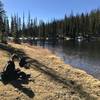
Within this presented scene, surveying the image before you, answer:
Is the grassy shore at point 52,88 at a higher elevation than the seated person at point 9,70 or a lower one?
lower

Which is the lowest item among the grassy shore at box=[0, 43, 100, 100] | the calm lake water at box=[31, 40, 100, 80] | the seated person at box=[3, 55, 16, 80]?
the calm lake water at box=[31, 40, 100, 80]

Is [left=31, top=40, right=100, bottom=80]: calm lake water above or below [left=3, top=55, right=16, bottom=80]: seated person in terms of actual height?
below

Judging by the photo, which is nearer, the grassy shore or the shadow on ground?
the grassy shore

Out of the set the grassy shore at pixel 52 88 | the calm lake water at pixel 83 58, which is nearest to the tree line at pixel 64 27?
the calm lake water at pixel 83 58

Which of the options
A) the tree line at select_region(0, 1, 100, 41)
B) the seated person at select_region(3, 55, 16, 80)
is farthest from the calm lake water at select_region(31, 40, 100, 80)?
the tree line at select_region(0, 1, 100, 41)

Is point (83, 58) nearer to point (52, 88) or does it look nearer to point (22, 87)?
point (52, 88)

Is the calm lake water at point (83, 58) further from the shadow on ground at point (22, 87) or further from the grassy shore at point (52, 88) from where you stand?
the shadow on ground at point (22, 87)

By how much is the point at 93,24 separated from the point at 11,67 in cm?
13863

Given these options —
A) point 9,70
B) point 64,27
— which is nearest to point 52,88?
point 9,70

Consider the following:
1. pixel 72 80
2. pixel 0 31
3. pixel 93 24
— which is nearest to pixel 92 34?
pixel 93 24

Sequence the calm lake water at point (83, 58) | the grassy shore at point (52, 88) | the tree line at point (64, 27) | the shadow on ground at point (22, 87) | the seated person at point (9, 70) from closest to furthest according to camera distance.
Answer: the grassy shore at point (52, 88) < the shadow on ground at point (22, 87) < the seated person at point (9, 70) < the calm lake water at point (83, 58) < the tree line at point (64, 27)

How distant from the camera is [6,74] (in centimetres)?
1653

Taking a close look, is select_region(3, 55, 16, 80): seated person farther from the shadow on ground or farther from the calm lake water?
the calm lake water

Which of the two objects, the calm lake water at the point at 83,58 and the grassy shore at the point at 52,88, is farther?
the calm lake water at the point at 83,58
